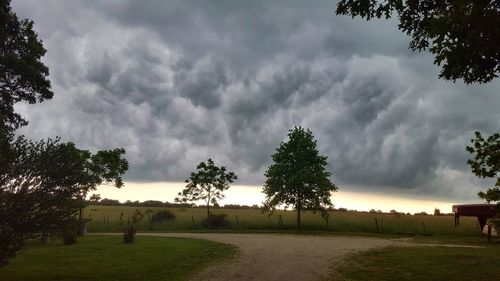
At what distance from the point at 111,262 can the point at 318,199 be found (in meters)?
35.8

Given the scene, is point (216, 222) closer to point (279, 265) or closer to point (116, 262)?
point (116, 262)

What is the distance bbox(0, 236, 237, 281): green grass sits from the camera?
1912cm

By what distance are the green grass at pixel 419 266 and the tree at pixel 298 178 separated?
1035 inches

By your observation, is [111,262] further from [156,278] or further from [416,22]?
[416,22]

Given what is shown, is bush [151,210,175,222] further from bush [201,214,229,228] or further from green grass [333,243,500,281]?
green grass [333,243,500,281]

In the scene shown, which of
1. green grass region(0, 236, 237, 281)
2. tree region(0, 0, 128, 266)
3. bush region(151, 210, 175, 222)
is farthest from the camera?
bush region(151, 210, 175, 222)

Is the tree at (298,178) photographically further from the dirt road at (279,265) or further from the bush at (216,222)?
the dirt road at (279,265)

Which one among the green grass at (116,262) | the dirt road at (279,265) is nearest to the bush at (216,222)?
the green grass at (116,262)

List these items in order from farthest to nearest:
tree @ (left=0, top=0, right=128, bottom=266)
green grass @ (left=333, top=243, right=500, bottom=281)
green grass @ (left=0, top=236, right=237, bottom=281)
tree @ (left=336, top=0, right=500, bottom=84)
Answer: green grass @ (left=333, top=243, right=500, bottom=281) < green grass @ (left=0, top=236, right=237, bottom=281) < tree @ (left=0, top=0, right=128, bottom=266) < tree @ (left=336, top=0, right=500, bottom=84)

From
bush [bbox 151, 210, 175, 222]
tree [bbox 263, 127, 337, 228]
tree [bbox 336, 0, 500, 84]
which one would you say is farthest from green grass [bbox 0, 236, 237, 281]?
bush [bbox 151, 210, 175, 222]

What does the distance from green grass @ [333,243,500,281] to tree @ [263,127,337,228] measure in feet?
86.3

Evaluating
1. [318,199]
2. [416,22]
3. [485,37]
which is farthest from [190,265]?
[318,199]

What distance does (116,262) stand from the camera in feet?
75.8

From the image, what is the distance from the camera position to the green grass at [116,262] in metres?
19.1
